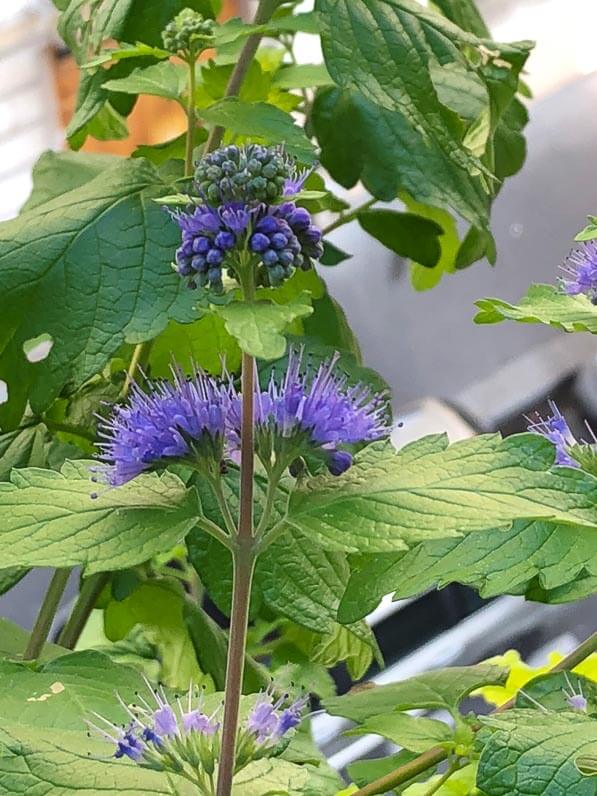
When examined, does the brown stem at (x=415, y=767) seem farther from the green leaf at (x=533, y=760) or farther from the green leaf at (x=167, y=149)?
the green leaf at (x=167, y=149)

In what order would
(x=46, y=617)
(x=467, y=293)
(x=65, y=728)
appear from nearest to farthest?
1. (x=65, y=728)
2. (x=46, y=617)
3. (x=467, y=293)

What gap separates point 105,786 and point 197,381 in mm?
118

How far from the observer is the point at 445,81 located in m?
0.50

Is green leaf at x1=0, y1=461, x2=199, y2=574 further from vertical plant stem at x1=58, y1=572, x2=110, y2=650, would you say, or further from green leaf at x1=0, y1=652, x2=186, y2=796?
vertical plant stem at x1=58, y1=572, x2=110, y2=650

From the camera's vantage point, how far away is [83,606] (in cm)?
51

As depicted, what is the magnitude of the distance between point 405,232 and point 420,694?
271 mm

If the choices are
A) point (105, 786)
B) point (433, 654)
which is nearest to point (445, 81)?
point (105, 786)

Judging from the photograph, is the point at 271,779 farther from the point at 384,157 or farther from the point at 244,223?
the point at 384,157

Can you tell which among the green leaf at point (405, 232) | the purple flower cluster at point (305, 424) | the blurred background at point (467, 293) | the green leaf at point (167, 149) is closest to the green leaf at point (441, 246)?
the green leaf at point (405, 232)

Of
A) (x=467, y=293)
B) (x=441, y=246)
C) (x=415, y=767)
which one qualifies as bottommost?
(x=467, y=293)

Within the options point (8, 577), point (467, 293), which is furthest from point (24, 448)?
point (467, 293)

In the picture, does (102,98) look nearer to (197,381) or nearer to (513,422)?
(197,381)

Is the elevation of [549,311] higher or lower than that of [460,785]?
higher

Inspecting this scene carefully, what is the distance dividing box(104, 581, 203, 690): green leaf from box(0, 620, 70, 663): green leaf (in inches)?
2.2
